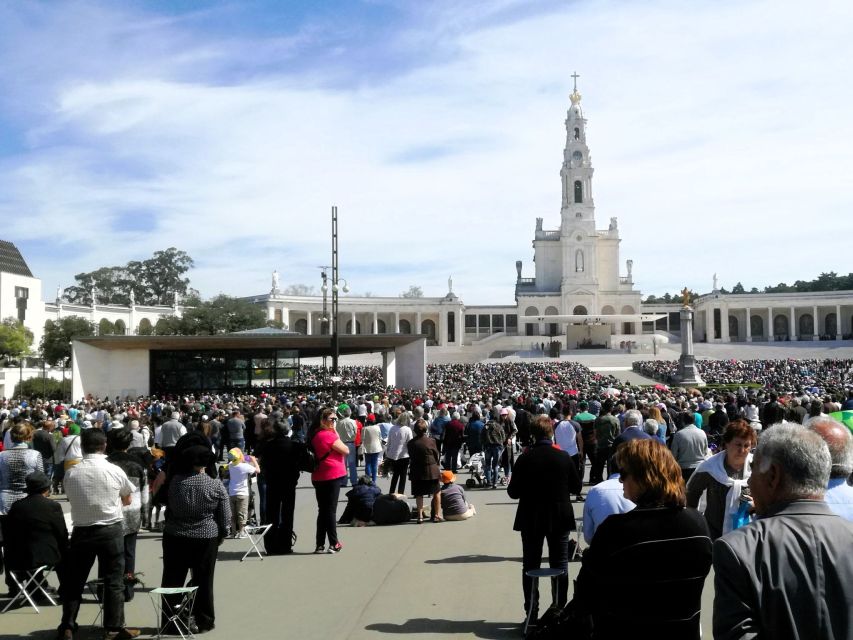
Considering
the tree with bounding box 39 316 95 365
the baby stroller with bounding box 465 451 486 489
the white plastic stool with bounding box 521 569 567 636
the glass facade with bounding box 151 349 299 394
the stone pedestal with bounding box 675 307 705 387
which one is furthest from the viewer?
the tree with bounding box 39 316 95 365

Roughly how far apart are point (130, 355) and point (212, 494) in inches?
1141

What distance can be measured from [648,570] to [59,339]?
2344 inches

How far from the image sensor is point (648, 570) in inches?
134

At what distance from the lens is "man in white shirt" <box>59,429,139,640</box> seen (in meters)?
6.12

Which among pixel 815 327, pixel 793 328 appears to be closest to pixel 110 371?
pixel 793 328

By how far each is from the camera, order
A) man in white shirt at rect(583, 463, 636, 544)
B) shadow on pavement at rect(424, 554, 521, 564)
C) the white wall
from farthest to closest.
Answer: the white wall
shadow on pavement at rect(424, 554, 521, 564)
man in white shirt at rect(583, 463, 636, 544)

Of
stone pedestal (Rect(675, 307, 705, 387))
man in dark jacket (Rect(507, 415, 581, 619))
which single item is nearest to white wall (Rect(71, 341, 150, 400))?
stone pedestal (Rect(675, 307, 705, 387))

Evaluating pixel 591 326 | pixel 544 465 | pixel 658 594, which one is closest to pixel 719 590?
pixel 658 594

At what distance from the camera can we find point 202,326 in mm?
63312

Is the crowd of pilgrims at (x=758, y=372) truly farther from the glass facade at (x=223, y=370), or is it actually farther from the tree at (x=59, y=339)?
the tree at (x=59, y=339)

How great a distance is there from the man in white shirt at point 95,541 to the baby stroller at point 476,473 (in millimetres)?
8858

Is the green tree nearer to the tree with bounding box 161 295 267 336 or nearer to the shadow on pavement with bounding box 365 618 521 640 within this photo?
the tree with bounding box 161 295 267 336

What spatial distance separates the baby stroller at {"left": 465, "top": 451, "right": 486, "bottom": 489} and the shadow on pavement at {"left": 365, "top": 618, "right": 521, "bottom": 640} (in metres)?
8.12

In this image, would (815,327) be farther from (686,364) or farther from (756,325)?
(686,364)
